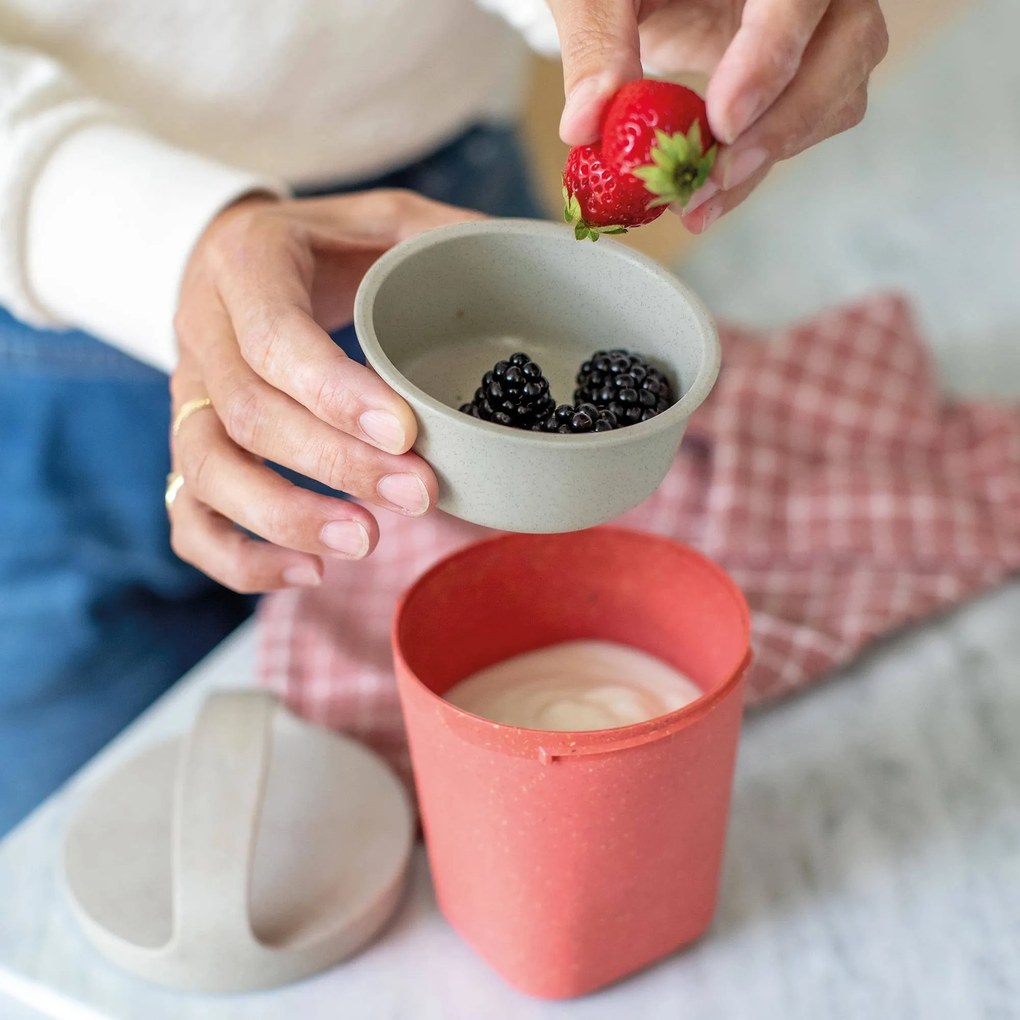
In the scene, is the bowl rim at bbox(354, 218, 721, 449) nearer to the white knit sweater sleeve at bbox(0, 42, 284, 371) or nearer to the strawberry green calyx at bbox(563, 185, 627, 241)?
the strawberry green calyx at bbox(563, 185, 627, 241)

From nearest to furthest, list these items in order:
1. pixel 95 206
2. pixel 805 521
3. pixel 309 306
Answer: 1. pixel 309 306
2. pixel 95 206
3. pixel 805 521

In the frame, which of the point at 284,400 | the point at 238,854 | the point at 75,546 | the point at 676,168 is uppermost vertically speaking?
the point at 676,168

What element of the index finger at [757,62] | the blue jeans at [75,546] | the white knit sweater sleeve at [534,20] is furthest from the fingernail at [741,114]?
the blue jeans at [75,546]

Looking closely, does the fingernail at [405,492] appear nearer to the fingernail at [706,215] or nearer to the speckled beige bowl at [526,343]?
the speckled beige bowl at [526,343]

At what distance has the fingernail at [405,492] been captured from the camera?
52 centimetres

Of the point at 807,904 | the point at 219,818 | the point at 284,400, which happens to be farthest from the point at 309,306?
the point at 807,904

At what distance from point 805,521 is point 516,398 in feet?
1.37

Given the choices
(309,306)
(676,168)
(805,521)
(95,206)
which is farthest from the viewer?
(805,521)

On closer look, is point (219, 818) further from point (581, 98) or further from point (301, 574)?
point (581, 98)

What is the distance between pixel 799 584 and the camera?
0.84m

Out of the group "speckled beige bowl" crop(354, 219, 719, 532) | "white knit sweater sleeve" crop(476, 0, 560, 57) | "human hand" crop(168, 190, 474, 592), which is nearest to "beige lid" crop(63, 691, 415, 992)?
"human hand" crop(168, 190, 474, 592)

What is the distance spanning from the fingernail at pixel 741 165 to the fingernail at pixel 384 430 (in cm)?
18

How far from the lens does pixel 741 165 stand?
542 millimetres

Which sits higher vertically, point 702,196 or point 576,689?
point 702,196
